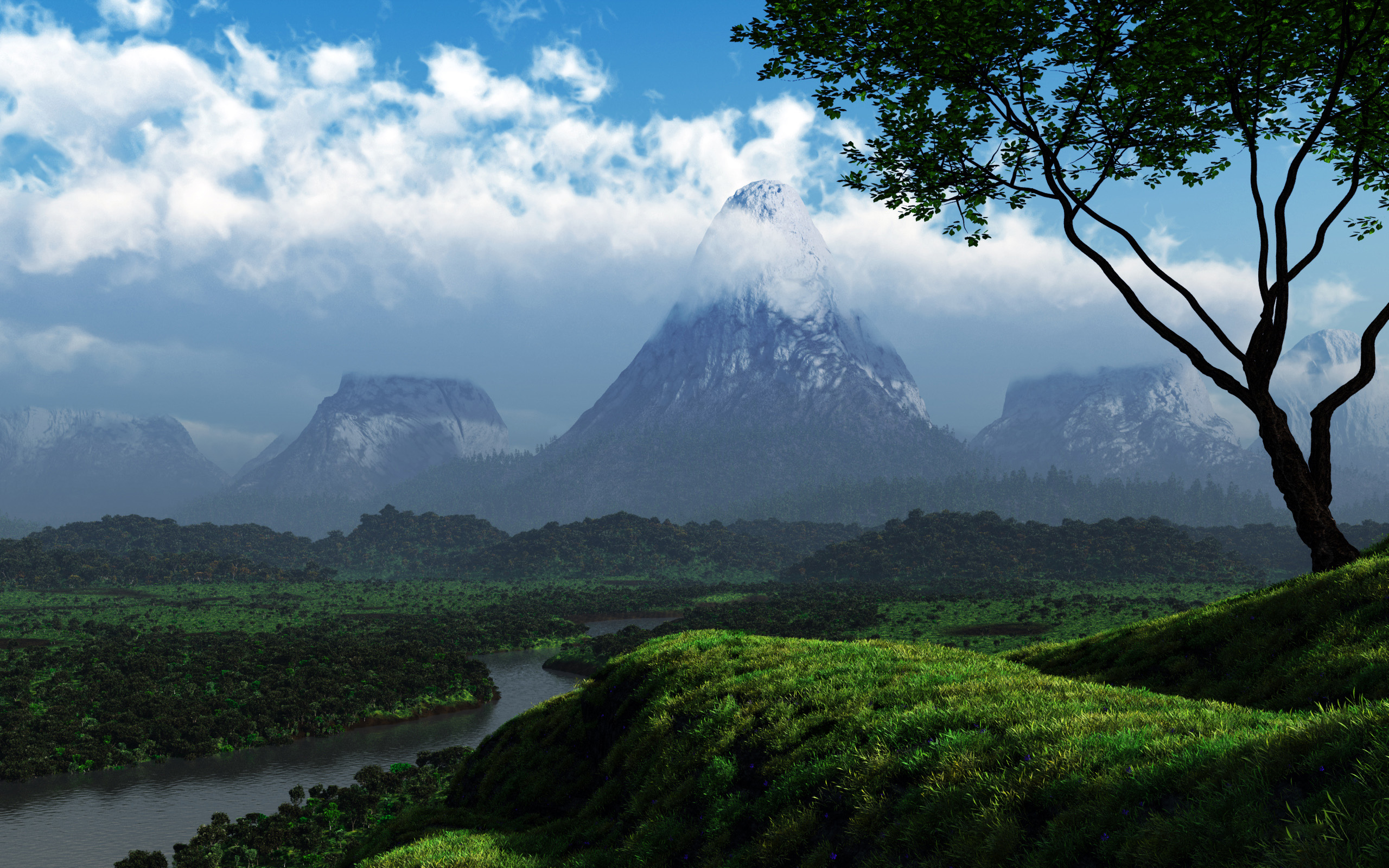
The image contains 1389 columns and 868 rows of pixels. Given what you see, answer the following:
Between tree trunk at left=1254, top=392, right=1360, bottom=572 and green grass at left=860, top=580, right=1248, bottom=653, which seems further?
green grass at left=860, top=580, right=1248, bottom=653

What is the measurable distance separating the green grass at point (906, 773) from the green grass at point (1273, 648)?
3.52 m

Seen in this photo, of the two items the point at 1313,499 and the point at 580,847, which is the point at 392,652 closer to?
the point at 580,847

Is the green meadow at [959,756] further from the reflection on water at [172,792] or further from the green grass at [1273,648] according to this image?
the reflection on water at [172,792]

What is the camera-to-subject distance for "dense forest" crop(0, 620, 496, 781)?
62.3 meters

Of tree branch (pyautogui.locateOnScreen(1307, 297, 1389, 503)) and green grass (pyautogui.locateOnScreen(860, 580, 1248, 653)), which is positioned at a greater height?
tree branch (pyautogui.locateOnScreen(1307, 297, 1389, 503))

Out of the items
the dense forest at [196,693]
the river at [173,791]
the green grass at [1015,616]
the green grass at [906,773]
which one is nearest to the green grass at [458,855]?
the green grass at [906,773]

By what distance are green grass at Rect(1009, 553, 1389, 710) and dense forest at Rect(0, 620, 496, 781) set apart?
65618 millimetres

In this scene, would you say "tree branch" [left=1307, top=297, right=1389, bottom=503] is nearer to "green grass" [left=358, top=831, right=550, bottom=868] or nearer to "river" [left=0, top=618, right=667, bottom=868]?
"green grass" [left=358, top=831, right=550, bottom=868]

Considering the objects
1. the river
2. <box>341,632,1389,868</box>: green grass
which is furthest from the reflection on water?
<box>341,632,1389,868</box>: green grass

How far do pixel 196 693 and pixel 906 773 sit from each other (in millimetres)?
79516

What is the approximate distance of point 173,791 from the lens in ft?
182

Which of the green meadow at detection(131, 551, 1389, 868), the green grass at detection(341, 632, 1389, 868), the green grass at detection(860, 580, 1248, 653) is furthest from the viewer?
the green grass at detection(860, 580, 1248, 653)

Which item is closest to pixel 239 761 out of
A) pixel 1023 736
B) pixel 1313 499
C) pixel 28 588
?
pixel 1023 736

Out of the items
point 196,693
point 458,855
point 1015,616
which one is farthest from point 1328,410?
point 1015,616
